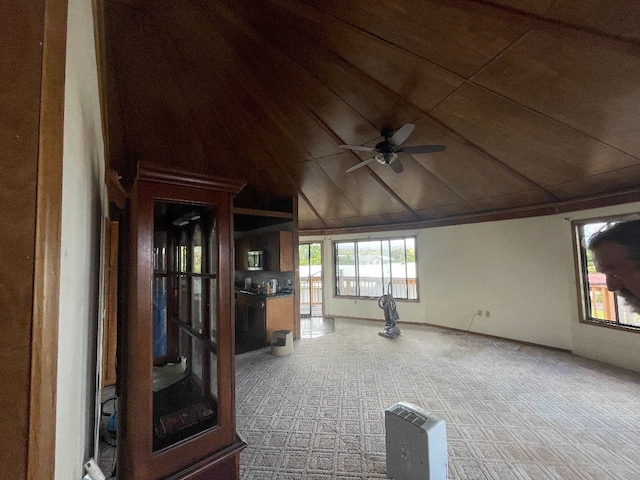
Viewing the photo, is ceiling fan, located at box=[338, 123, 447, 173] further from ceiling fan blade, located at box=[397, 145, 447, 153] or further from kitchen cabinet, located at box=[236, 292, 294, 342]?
kitchen cabinet, located at box=[236, 292, 294, 342]

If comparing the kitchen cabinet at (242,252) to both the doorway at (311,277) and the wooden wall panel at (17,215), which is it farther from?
the wooden wall panel at (17,215)

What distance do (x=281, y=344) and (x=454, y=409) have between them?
277 cm

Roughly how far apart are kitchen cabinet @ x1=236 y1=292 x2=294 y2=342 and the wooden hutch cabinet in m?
3.48

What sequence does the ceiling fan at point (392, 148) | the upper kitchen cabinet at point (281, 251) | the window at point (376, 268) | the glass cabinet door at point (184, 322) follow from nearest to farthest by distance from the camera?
the glass cabinet door at point (184, 322) → the ceiling fan at point (392, 148) → the upper kitchen cabinet at point (281, 251) → the window at point (376, 268)

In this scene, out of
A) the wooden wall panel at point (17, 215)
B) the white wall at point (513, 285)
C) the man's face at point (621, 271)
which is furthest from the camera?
the white wall at point (513, 285)

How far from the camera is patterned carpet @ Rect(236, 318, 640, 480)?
2.19 m

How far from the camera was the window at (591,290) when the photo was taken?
13.5ft

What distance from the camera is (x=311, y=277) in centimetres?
862

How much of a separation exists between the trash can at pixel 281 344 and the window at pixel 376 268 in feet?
10.4

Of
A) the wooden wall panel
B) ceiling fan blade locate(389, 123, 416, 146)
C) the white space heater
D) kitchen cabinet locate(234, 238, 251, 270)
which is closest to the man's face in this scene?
the white space heater

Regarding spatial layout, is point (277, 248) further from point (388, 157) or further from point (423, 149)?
point (423, 149)

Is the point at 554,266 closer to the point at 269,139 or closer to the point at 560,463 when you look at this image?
the point at 560,463

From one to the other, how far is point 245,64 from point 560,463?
4640mm

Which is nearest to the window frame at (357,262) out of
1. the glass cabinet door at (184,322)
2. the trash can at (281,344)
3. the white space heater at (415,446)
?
the trash can at (281,344)
